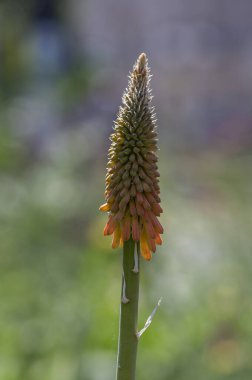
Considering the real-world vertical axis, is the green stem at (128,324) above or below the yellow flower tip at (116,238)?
below

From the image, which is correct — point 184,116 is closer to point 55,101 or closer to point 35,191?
point 55,101

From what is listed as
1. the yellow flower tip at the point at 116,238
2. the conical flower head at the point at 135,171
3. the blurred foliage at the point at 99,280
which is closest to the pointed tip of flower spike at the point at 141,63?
the conical flower head at the point at 135,171

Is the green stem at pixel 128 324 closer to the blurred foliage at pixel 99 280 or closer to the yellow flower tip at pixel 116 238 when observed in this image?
the yellow flower tip at pixel 116 238

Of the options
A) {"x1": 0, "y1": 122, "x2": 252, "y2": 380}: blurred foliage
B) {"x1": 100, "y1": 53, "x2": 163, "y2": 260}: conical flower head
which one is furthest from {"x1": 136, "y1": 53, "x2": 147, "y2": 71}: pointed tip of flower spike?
{"x1": 0, "y1": 122, "x2": 252, "y2": 380}: blurred foliage

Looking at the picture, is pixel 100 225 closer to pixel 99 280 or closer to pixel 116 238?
pixel 99 280

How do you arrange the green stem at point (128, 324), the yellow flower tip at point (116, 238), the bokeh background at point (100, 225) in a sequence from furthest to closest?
1. the bokeh background at point (100, 225)
2. the yellow flower tip at point (116, 238)
3. the green stem at point (128, 324)

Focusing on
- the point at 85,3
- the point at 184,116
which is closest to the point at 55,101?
the point at 184,116

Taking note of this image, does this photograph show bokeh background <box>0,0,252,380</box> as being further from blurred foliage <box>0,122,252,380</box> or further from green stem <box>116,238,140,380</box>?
green stem <box>116,238,140,380</box>
